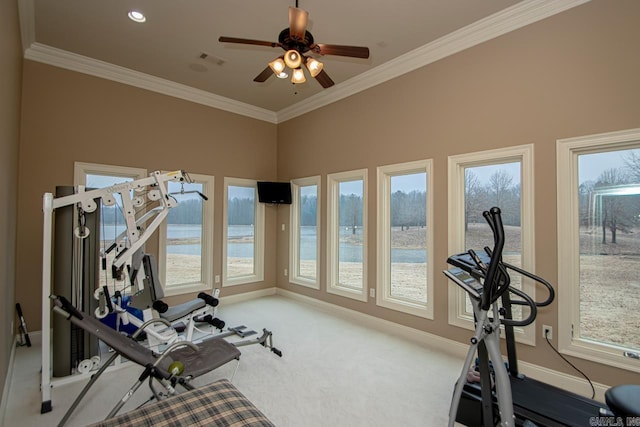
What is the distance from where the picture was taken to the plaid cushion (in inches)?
53.1

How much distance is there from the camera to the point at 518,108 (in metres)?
3.05

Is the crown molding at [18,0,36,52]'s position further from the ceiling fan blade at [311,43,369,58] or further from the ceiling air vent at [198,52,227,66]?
the ceiling fan blade at [311,43,369,58]

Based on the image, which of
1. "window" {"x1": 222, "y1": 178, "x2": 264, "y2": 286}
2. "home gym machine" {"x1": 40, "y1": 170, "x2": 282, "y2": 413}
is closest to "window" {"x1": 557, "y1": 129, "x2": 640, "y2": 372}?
"home gym machine" {"x1": 40, "y1": 170, "x2": 282, "y2": 413}

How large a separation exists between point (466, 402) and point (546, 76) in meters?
3.03

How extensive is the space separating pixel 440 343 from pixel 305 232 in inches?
117

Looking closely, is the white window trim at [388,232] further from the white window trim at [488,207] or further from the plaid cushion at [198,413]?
the plaid cushion at [198,413]

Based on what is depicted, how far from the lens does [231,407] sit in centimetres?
147

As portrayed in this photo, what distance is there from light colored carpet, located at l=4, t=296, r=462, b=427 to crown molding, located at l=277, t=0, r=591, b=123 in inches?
140

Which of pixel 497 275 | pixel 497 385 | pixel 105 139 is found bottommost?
pixel 497 385

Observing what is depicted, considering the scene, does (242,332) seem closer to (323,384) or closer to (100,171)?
(323,384)

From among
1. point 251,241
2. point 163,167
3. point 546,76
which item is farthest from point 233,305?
point 546,76

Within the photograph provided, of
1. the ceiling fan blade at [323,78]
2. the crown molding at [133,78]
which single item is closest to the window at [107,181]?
the crown molding at [133,78]

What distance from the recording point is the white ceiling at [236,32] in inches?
119

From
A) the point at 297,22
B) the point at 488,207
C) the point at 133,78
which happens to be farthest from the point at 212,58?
the point at 488,207
